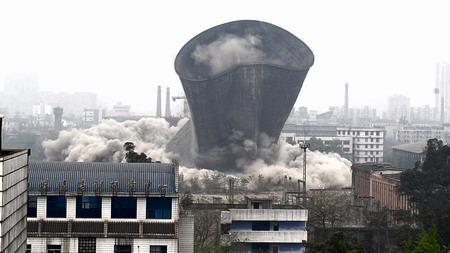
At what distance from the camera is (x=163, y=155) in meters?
88.9

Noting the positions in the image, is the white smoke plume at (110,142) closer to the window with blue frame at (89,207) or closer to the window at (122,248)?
the window with blue frame at (89,207)

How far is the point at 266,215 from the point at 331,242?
57.5ft

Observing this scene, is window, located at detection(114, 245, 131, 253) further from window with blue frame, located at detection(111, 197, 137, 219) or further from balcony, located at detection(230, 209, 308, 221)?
balcony, located at detection(230, 209, 308, 221)

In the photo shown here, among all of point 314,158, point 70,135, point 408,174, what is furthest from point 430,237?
point 70,135

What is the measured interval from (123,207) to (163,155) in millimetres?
56580

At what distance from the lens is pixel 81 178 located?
108 ft

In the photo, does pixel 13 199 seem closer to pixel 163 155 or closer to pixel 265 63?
pixel 265 63

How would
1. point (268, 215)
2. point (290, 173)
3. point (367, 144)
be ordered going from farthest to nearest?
point (367, 144) → point (290, 173) → point (268, 215)

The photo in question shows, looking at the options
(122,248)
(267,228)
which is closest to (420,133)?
(267,228)

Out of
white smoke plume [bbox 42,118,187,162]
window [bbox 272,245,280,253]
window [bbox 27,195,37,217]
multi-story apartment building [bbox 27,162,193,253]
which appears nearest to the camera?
multi-story apartment building [bbox 27,162,193,253]

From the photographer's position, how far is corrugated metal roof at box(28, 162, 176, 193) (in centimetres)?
3256

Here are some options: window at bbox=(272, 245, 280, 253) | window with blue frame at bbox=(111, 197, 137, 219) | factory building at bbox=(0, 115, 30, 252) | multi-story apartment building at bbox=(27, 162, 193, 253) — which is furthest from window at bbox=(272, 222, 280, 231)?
factory building at bbox=(0, 115, 30, 252)

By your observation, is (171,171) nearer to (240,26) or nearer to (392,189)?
(392,189)

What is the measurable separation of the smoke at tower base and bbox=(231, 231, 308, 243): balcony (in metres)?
31.9
